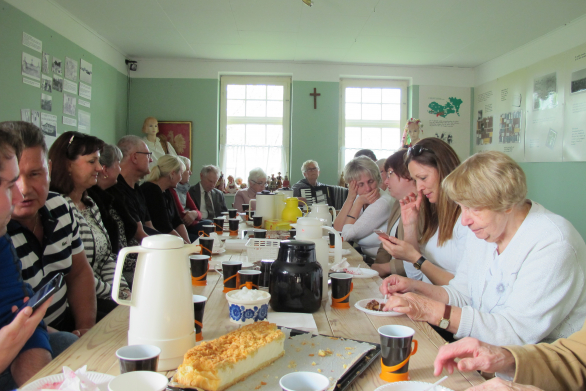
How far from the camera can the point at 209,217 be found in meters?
5.36

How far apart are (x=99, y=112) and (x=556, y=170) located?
5572 millimetres

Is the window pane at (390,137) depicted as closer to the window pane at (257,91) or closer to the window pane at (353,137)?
the window pane at (353,137)

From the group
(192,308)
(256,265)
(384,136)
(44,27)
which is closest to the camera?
(192,308)

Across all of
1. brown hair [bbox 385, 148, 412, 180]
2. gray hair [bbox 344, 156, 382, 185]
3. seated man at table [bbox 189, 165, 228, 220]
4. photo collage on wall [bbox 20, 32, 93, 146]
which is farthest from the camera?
seated man at table [bbox 189, 165, 228, 220]

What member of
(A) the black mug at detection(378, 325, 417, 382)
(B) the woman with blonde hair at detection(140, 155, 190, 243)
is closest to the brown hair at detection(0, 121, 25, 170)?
(A) the black mug at detection(378, 325, 417, 382)

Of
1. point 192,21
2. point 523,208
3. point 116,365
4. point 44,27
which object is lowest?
point 116,365

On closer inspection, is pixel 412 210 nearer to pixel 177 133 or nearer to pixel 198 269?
pixel 198 269

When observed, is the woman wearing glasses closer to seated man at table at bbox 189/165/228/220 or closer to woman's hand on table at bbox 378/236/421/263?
woman's hand on table at bbox 378/236/421/263

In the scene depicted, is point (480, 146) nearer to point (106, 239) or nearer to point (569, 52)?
point (569, 52)

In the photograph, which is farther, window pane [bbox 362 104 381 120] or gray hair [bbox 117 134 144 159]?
window pane [bbox 362 104 381 120]

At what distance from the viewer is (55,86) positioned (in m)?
4.47

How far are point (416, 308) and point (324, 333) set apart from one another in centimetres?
30

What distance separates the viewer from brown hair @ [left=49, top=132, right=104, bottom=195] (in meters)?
1.98

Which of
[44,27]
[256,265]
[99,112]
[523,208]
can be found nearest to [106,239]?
[256,265]
